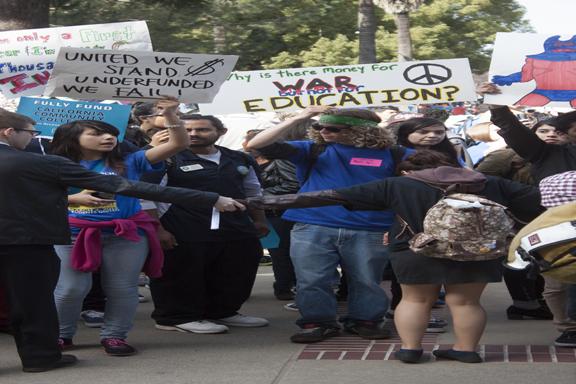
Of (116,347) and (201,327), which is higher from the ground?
(116,347)

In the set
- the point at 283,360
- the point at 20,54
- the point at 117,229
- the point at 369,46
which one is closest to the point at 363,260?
the point at 283,360

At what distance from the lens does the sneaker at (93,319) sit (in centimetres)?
887

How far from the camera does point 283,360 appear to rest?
7.34 meters

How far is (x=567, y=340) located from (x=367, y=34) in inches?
878

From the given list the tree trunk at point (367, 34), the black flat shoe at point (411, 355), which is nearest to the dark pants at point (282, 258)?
the black flat shoe at point (411, 355)

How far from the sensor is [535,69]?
8.70 metres

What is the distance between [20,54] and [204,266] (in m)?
2.45

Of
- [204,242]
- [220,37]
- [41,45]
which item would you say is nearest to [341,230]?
[204,242]

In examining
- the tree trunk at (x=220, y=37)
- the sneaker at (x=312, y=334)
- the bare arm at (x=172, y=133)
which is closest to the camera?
the bare arm at (x=172, y=133)

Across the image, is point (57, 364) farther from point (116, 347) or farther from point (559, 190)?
point (559, 190)

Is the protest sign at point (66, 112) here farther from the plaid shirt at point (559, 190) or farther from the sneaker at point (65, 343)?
the plaid shirt at point (559, 190)

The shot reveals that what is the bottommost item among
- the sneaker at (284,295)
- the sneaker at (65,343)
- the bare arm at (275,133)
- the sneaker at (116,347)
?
the sneaker at (284,295)

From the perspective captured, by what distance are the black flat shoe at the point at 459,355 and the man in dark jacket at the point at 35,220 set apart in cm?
155

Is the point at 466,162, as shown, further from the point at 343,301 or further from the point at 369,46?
the point at 369,46
